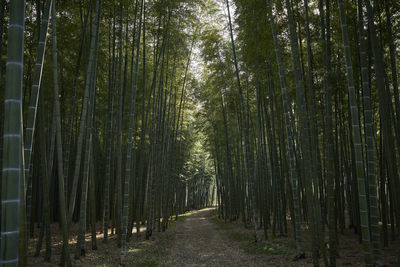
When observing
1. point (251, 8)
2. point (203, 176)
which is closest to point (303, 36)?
point (251, 8)

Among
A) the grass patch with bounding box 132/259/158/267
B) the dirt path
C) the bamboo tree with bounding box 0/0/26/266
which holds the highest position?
the bamboo tree with bounding box 0/0/26/266

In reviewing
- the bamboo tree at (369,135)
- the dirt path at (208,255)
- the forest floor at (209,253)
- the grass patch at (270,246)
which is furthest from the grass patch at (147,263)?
the bamboo tree at (369,135)

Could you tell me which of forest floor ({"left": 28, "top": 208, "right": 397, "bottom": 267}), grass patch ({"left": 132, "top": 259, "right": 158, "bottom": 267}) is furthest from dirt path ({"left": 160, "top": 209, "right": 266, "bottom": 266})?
grass patch ({"left": 132, "top": 259, "right": 158, "bottom": 267})

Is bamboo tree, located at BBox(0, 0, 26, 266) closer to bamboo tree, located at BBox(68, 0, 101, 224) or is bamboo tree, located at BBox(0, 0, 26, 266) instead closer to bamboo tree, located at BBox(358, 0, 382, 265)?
bamboo tree, located at BBox(68, 0, 101, 224)

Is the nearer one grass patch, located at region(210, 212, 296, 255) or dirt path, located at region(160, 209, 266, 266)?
dirt path, located at region(160, 209, 266, 266)

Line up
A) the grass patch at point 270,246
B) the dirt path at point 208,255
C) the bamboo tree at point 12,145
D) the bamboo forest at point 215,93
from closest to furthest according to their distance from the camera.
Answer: the bamboo tree at point 12,145
the bamboo forest at point 215,93
the dirt path at point 208,255
the grass patch at point 270,246

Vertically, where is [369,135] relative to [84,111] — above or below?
below

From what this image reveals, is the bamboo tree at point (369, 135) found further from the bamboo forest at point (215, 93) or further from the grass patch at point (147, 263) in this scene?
the grass patch at point (147, 263)

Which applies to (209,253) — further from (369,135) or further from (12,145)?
(12,145)

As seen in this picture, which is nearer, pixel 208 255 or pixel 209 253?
pixel 208 255

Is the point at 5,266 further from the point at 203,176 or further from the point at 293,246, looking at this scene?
the point at 203,176

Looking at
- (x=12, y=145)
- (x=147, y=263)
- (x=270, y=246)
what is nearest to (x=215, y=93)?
(x=270, y=246)

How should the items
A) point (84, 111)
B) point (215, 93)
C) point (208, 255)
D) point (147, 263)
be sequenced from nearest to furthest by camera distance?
point (84, 111)
point (147, 263)
point (208, 255)
point (215, 93)

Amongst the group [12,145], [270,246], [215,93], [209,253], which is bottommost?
[209,253]
